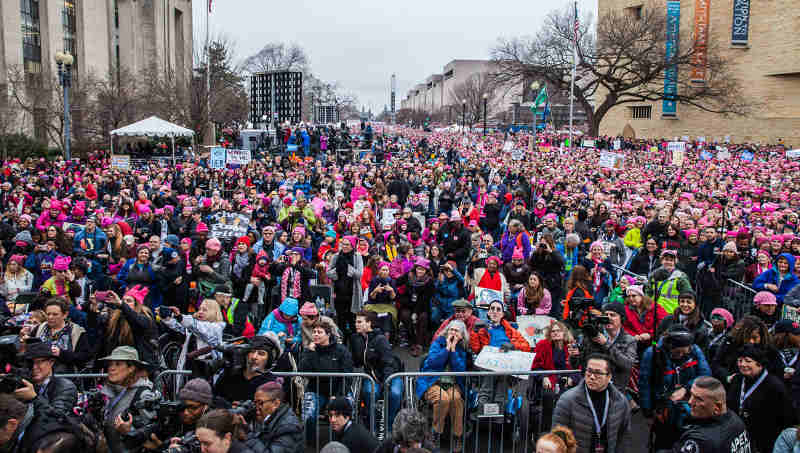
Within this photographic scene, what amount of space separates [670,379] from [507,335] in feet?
5.66

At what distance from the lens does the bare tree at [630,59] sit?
1956 inches

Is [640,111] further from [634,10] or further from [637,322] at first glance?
[637,322]

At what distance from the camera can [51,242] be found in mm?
8766

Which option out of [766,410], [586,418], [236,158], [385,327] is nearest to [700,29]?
[236,158]

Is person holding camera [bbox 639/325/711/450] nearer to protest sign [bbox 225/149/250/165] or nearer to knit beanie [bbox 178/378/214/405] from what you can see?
knit beanie [bbox 178/378/214/405]

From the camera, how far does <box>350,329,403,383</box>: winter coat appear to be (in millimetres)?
6043

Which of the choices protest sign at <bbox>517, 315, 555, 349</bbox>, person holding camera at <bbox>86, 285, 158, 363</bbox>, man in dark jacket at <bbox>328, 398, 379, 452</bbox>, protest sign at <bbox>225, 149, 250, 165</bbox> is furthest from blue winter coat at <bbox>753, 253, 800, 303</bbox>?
protest sign at <bbox>225, 149, 250, 165</bbox>

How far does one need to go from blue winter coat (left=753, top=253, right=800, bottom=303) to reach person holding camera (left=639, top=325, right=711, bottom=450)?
303 centimetres

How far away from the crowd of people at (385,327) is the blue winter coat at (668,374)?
0.06 feet

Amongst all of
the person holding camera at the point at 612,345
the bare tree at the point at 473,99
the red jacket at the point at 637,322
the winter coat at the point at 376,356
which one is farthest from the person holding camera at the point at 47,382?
the bare tree at the point at 473,99

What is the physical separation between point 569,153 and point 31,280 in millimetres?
27556

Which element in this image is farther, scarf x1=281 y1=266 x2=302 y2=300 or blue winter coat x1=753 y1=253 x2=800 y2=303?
scarf x1=281 y1=266 x2=302 y2=300

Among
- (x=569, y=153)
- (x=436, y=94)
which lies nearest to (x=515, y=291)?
(x=569, y=153)

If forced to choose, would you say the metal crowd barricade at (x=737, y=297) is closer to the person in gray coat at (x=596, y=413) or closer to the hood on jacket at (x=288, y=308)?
the person in gray coat at (x=596, y=413)
